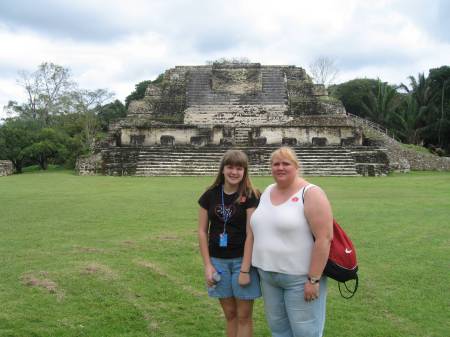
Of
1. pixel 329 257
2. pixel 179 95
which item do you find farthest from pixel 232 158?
pixel 179 95

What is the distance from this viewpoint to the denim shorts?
2785mm

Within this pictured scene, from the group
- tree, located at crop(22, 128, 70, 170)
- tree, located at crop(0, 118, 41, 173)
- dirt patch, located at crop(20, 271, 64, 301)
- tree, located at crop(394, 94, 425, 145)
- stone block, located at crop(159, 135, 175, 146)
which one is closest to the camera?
dirt patch, located at crop(20, 271, 64, 301)

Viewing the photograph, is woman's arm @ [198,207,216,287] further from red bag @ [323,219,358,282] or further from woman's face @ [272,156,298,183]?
red bag @ [323,219,358,282]

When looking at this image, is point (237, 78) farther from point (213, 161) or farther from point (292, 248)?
point (292, 248)

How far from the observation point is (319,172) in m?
A: 16.6

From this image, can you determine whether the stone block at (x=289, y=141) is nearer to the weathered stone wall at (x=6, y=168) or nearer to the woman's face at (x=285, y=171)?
the weathered stone wall at (x=6, y=168)

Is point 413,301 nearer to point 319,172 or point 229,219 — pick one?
point 229,219

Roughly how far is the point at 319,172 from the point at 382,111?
21.5 metres

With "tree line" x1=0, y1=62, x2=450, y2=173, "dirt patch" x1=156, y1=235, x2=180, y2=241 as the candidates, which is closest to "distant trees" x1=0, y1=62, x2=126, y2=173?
"tree line" x1=0, y1=62, x2=450, y2=173

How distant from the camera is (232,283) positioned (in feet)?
9.30

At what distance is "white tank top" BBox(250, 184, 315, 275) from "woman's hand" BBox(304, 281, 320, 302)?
0.07 m

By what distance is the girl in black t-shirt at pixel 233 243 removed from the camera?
2812 mm

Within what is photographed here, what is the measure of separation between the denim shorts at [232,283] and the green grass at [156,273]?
0.74 m

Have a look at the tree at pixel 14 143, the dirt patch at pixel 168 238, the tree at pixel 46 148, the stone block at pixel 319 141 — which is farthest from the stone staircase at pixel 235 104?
the dirt patch at pixel 168 238
